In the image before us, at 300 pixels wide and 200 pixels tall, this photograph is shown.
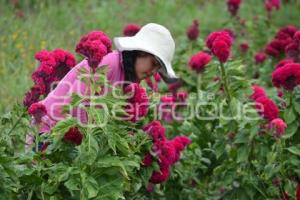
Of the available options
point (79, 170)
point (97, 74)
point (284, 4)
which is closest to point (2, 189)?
point (79, 170)

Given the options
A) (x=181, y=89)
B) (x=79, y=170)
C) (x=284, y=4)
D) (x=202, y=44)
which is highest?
(x=284, y=4)

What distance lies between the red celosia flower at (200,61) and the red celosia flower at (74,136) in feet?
7.31

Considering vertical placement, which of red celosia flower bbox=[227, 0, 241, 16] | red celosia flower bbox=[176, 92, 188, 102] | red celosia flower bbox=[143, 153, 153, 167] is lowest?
red celosia flower bbox=[143, 153, 153, 167]

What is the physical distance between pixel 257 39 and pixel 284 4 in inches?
134

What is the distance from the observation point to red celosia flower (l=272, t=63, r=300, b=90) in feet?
14.8

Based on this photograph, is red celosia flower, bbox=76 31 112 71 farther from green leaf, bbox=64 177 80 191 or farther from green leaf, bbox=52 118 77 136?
green leaf, bbox=64 177 80 191

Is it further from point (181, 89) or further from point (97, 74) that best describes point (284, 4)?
point (97, 74)

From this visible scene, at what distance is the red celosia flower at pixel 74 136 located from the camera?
3.83 metres

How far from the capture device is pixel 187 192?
5.26 metres

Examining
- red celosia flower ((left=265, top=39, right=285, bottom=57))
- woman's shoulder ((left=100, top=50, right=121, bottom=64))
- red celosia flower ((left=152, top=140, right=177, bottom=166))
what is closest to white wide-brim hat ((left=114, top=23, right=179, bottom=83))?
woman's shoulder ((left=100, top=50, right=121, bottom=64))

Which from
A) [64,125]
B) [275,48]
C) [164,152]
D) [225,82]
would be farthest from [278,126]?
[275,48]

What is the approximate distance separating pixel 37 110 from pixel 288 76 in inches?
65.0

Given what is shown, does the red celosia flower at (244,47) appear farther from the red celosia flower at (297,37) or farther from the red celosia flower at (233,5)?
the red celosia flower at (297,37)

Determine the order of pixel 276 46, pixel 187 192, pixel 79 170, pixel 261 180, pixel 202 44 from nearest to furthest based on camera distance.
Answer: pixel 79 170 < pixel 261 180 < pixel 187 192 < pixel 276 46 < pixel 202 44
